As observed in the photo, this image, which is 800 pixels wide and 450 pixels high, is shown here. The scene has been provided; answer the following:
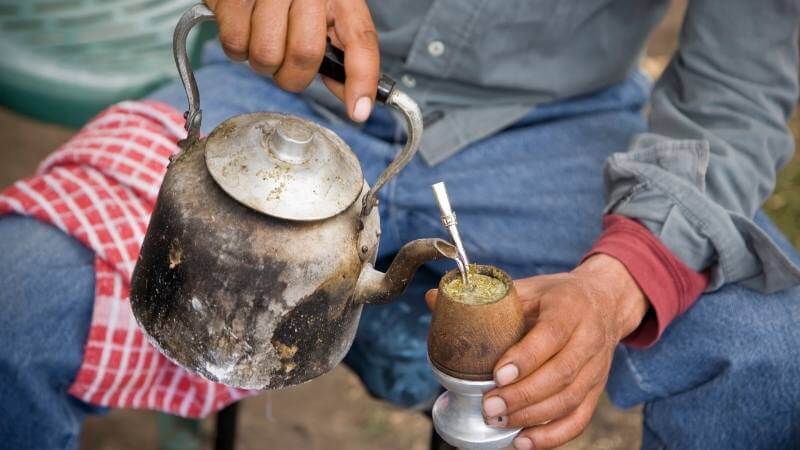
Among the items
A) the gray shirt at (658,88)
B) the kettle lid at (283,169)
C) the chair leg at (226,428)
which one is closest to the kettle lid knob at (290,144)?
the kettle lid at (283,169)

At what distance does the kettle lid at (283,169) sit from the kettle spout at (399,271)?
9 cm

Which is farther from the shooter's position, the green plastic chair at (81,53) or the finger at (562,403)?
the green plastic chair at (81,53)

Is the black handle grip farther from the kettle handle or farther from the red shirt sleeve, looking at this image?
the red shirt sleeve

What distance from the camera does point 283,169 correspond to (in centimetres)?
106

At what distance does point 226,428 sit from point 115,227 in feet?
1.88

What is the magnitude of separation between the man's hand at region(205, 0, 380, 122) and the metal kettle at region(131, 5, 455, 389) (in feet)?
0.12

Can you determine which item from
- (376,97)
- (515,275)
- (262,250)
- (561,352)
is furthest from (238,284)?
(515,275)

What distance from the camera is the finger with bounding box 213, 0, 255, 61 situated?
117cm

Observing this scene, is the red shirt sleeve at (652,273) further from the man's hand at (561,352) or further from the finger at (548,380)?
the finger at (548,380)

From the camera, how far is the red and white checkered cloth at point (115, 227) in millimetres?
1417

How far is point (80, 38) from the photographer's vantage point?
2.36 metres

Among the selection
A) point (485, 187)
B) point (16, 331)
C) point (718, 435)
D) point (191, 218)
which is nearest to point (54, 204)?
point (16, 331)

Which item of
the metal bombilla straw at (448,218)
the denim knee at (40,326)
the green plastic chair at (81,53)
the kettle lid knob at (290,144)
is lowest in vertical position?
the green plastic chair at (81,53)

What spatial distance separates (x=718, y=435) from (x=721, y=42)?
60 cm
